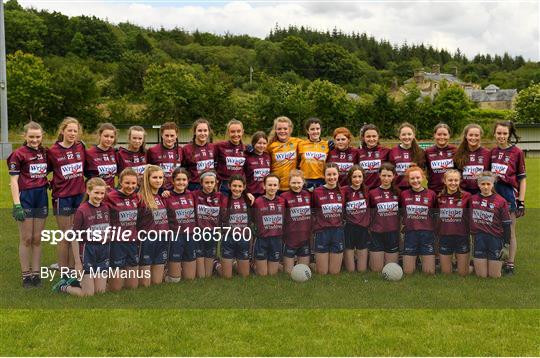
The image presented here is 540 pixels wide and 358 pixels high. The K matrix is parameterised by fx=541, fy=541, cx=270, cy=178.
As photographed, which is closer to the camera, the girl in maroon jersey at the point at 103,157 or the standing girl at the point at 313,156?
the girl in maroon jersey at the point at 103,157

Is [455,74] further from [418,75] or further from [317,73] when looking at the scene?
[317,73]

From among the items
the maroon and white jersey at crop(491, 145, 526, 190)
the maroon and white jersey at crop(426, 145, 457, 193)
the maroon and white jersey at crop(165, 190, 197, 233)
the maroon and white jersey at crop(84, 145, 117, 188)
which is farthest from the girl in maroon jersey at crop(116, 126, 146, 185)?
the maroon and white jersey at crop(491, 145, 526, 190)

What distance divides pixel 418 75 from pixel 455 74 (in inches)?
1059

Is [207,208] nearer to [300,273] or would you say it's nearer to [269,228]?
[269,228]

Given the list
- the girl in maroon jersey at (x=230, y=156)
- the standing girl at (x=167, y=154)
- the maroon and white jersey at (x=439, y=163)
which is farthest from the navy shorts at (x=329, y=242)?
the standing girl at (x=167, y=154)

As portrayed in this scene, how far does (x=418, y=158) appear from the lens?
270 inches

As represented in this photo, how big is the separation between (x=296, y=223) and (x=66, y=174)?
268cm

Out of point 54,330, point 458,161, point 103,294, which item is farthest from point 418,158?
point 54,330

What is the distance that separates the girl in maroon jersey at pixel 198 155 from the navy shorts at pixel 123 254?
3.95ft

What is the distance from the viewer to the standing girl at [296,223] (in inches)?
254

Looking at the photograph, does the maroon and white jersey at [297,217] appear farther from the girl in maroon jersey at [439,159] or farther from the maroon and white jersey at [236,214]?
the girl in maroon jersey at [439,159]

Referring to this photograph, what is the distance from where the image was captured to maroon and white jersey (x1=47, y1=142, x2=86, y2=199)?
19.7ft

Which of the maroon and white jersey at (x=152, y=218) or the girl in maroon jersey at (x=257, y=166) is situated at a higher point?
the girl in maroon jersey at (x=257, y=166)

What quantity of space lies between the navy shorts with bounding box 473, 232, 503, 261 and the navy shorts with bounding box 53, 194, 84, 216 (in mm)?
4622
